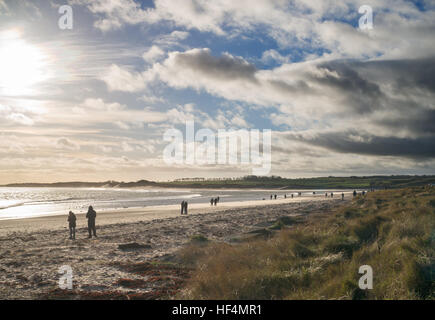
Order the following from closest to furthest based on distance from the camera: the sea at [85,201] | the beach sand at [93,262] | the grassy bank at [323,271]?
the grassy bank at [323,271] → the beach sand at [93,262] → the sea at [85,201]

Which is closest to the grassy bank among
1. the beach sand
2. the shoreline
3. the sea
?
the beach sand

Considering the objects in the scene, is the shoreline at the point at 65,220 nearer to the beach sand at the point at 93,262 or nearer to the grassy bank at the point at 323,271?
Answer: the beach sand at the point at 93,262

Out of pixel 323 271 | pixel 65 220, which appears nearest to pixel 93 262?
pixel 323 271

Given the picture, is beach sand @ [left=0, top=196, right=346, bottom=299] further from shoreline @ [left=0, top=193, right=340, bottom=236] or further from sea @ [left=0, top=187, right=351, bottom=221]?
sea @ [left=0, top=187, right=351, bottom=221]

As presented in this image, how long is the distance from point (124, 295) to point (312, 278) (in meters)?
5.73

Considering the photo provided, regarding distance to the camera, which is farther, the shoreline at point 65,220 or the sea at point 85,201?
the sea at point 85,201

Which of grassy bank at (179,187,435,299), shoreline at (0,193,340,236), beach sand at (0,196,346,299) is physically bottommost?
shoreline at (0,193,340,236)

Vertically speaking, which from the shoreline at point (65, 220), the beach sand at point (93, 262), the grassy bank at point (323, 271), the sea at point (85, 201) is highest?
the grassy bank at point (323, 271)

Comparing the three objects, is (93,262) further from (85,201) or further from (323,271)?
(85,201)

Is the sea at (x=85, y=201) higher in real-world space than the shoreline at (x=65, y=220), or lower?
lower

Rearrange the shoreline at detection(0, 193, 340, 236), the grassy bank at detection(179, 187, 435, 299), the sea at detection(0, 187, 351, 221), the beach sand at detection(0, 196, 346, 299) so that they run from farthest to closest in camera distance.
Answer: the sea at detection(0, 187, 351, 221) < the shoreline at detection(0, 193, 340, 236) < the beach sand at detection(0, 196, 346, 299) < the grassy bank at detection(179, 187, 435, 299)

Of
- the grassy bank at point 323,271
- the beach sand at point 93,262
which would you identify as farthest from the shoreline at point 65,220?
the grassy bank at point 323,271
